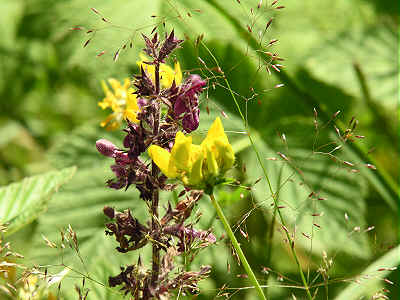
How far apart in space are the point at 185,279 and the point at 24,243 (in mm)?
1681

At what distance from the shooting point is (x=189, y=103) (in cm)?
103

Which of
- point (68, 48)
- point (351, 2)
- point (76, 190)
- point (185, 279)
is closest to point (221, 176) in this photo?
point (185, 279)

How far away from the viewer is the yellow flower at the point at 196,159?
92 cm

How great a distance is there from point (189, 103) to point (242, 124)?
1034 millimetres

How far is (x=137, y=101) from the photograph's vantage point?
1.10m

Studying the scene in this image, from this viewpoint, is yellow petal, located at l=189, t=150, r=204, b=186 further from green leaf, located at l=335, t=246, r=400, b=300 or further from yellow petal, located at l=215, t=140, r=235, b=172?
green leaf, located at l=335, t=246, r=400, b=300

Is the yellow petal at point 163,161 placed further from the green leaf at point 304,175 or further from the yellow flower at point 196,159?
the green leaf at point 304,175

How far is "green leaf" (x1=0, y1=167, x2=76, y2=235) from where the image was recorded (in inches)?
56.1

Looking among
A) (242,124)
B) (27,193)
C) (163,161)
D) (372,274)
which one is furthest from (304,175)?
(163,161)

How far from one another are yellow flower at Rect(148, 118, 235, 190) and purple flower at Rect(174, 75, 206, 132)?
0.31 ft

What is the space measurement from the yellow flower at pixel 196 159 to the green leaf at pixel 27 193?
0.57 metres

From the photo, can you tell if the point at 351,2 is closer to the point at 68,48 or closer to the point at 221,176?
the point at 68,48

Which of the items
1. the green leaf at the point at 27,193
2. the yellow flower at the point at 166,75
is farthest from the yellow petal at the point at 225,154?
the green leaf at the point at 27,193

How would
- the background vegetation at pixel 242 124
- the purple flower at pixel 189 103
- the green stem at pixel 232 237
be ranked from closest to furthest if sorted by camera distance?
the green stem at pixel 232 237, the purple flower at pixel 189 103, the background vegetation at pixel 242 124
